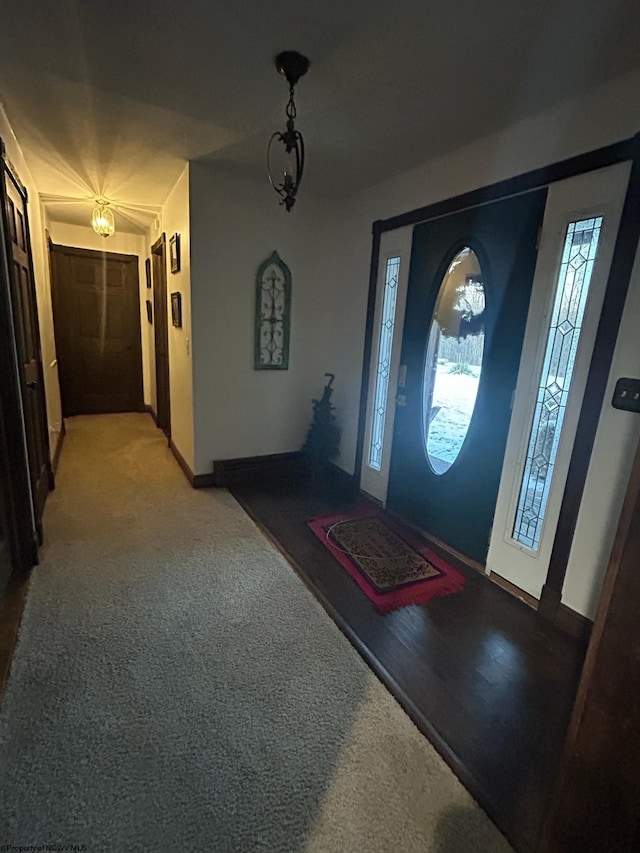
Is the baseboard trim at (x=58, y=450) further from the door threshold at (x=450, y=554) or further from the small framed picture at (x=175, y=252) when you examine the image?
the door threshold at (x=450, y=554)

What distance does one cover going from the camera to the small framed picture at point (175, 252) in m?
3.35

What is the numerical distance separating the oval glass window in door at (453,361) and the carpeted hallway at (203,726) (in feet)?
4.10

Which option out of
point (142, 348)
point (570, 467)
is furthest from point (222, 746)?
point (142, 348)

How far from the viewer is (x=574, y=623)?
1.92 m

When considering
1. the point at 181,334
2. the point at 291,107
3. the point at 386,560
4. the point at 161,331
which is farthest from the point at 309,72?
the point at 161,331

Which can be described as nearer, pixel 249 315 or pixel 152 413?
pixel 249 315

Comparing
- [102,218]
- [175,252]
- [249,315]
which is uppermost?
[102,218]

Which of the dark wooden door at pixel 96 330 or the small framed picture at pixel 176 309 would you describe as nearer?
the small framed picture at pixel 176 309

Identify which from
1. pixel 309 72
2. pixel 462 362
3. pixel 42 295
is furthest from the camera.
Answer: pixel 42 295

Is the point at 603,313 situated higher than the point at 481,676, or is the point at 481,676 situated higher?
the point at 603,313

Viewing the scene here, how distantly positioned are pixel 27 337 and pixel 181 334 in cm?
111

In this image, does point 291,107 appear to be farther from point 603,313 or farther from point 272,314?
point 603,313

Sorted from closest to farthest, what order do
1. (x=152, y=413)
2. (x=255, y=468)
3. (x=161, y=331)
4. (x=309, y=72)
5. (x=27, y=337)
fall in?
(x=309, y=72) → (x=27, y=337) → (x=255, y=468) → (x=161, y=331) → (x=152, y=413)

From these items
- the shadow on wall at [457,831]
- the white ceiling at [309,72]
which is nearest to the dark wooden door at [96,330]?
the white ceiling at [309,72]
